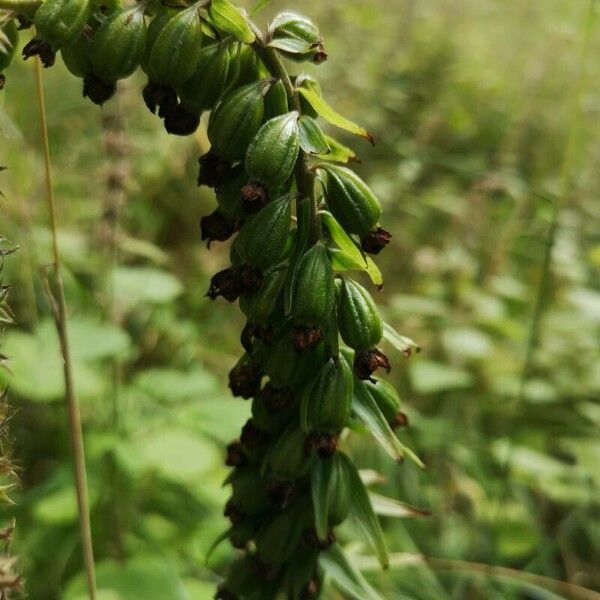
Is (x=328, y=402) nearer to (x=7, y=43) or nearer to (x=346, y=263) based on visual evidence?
(x=346, y=263)

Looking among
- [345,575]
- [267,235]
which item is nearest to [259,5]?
[267,235]

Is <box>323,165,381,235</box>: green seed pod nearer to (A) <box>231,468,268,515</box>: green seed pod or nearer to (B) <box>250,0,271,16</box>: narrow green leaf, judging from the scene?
(B) <box>250,0,271,16</box>: narrow green leaf

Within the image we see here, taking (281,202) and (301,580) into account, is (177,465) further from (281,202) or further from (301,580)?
(281,202)

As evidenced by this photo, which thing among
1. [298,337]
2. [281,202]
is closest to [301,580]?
[298,337]

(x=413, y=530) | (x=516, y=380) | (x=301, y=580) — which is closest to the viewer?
(x=301, y=580)

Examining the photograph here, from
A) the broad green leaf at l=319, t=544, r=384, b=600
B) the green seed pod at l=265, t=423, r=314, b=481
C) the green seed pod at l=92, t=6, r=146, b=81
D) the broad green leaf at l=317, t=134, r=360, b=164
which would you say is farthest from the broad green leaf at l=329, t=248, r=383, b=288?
the broad green leaf at l=319, t=544, r=384, b=600

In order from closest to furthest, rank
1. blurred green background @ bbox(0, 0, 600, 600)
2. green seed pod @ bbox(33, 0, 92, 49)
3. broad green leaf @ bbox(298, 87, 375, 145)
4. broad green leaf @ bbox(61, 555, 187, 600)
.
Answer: green seed pod @ bbox(33, 0, 92, 49) → broad green leaf @ bbox(298, 87, 375, 145) → broad green leaf @ bbox(61, 555, 187, 600) → blurred green background @ bbox(0, 0, 600, 600)

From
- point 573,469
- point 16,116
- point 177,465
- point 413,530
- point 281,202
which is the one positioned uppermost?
point 281,202
